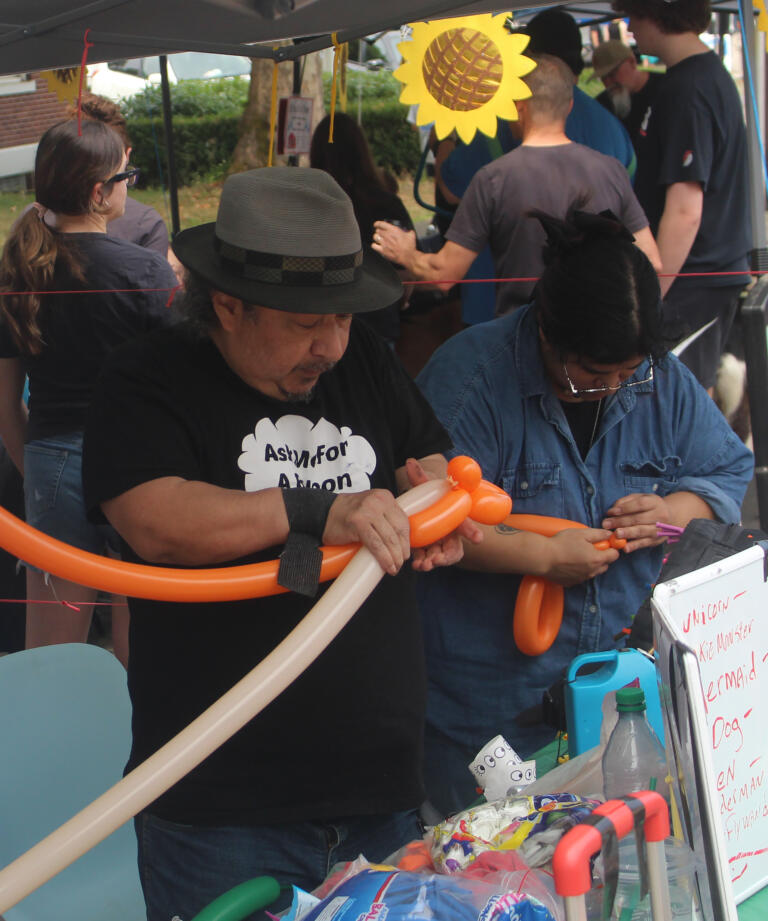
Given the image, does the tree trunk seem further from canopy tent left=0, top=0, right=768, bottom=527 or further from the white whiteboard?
the white whiteboard

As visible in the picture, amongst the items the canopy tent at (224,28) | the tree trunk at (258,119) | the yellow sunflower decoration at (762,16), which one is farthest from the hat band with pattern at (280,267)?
the tree trunk at (258,119)

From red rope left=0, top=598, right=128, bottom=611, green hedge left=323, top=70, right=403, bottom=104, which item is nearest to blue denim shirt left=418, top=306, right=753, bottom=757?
red rope left=0, top=598, right=128, bottom=611

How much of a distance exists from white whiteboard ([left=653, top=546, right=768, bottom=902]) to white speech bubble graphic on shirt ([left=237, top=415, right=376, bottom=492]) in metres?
0.56

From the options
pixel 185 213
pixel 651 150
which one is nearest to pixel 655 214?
pixel 651 150

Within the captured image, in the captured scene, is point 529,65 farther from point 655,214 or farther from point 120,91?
point 120,91

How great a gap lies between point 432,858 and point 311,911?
20cm

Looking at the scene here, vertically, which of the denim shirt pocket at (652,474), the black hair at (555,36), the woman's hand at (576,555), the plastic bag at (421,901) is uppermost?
the black hair at (555,36)

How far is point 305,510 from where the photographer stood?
1.52 meters

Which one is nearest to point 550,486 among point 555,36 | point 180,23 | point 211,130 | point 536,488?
point 536,488

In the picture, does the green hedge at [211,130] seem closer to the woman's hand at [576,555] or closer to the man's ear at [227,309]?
the woman's hand at [576,555]

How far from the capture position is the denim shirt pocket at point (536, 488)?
7.20 feet

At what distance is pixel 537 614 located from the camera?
2170 millimetres

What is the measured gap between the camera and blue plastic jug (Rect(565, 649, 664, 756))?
5.72ft

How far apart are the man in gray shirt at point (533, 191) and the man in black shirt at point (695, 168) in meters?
0.39
